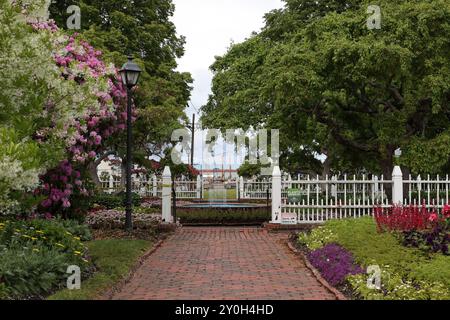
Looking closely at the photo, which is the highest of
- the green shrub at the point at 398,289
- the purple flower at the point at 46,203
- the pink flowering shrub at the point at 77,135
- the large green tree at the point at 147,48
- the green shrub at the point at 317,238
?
the large green tree at the point at 147,48

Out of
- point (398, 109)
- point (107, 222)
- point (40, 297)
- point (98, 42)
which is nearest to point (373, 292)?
point (40, 297)

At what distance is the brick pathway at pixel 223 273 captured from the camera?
7598 mm

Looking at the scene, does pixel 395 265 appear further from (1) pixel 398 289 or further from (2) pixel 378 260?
(1) pixel 398 289

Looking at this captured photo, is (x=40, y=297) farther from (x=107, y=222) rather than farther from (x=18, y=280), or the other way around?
(x=107, y=222)

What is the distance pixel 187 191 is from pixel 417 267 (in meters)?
23.4

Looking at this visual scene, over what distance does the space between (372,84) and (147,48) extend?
15663 millimetres

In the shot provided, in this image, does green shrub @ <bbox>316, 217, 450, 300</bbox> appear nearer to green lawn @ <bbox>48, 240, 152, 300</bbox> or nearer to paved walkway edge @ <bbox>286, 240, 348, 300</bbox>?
paved walkway edge @ <bbox>286, 240, 348, 300</bbox>

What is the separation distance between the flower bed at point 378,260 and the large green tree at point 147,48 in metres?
13.0

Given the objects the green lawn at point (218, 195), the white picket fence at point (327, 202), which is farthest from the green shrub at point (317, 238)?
the green lawn at point (218, 195)

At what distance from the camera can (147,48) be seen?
101 feet

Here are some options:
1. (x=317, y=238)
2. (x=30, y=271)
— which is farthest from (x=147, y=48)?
(x=30, y=271)

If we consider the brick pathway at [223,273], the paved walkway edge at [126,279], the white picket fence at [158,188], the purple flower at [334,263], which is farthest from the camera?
the white picket fence at [158,188]

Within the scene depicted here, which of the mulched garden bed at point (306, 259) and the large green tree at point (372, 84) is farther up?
the large green tree at point (372, 84)

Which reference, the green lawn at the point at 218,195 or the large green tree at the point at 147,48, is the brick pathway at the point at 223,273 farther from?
the green lawn at the point at 218,195
